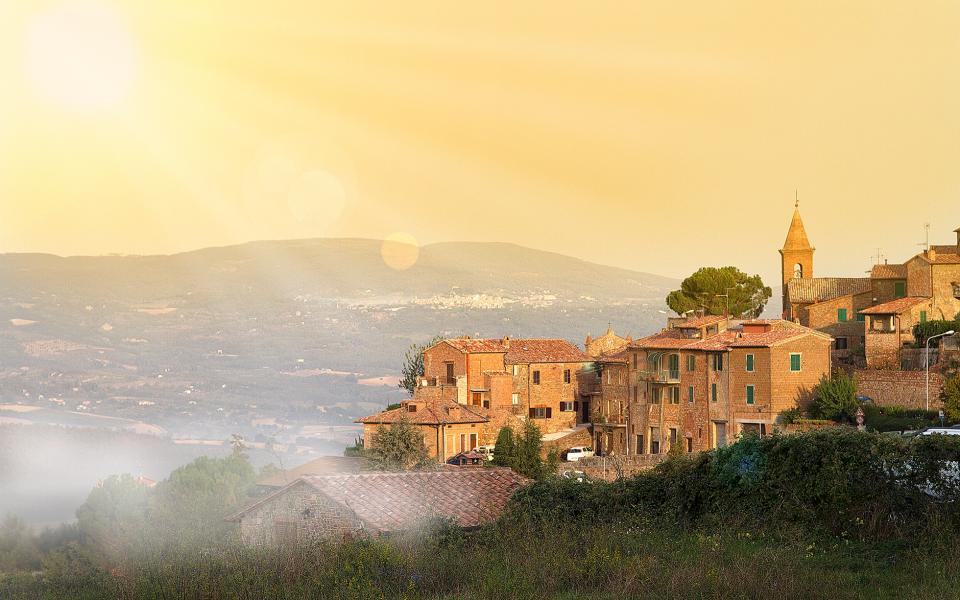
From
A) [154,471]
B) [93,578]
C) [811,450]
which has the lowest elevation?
[154,471]

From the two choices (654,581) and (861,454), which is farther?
(861,454)

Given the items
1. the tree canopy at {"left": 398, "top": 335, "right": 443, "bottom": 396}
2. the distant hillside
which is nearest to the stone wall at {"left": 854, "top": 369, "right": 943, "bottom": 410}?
the tree canopy at {"left": 398, "top": 335, "right": 443, "bottom": 396}

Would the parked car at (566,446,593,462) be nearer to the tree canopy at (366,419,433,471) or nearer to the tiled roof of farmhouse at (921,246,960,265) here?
the tree canopy at (366,419,433,471)

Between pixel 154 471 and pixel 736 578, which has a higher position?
pixel 736 578

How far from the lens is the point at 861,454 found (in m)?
15.0

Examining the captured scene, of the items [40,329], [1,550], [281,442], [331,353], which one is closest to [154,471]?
[281,442]

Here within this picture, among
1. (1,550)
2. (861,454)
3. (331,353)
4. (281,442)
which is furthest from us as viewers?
(331,353)

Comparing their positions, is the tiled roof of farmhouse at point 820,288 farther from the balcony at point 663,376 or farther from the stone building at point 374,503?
Result: the stone building at point 374,503

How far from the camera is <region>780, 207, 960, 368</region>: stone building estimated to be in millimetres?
49656

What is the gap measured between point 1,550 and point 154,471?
21.2m

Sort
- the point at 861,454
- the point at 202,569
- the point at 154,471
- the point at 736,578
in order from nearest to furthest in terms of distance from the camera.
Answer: the point at 736,578 < the point at 202,569 < the point at 861,454 < the point at 154,471

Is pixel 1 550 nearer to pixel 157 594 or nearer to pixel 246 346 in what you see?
A: pixel 157 594

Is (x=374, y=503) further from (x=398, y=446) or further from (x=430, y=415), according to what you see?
(x=430, y=415)

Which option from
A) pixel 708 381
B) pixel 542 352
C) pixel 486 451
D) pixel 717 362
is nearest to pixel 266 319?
pixel 542 352
